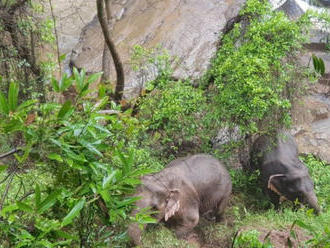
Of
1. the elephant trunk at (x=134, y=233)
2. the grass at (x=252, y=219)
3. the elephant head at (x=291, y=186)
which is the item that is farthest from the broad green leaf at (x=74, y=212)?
the elephant head at (x=291, y=186)

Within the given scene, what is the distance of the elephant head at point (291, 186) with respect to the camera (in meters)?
7.02

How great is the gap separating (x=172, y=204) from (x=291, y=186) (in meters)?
2.56

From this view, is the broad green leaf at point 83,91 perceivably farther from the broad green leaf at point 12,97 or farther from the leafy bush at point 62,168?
the broad green leaf at point 12,97

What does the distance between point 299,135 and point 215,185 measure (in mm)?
4358

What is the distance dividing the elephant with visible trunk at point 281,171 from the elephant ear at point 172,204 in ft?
7.09

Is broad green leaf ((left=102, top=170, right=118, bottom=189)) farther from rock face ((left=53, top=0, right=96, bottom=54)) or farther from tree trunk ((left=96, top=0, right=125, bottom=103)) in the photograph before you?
rock face ((left=53, top=0, right=96, bottom=54))

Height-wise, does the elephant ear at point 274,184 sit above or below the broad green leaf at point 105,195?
below

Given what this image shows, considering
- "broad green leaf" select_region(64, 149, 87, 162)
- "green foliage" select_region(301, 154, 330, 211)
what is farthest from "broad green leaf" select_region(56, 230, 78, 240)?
"green foliage" select_region(301, 154, 330, 211)

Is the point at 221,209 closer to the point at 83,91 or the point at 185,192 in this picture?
the point at 185,192

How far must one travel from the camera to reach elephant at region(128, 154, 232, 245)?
5.12 metres

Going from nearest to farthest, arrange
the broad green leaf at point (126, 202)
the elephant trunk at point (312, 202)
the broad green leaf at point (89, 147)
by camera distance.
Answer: the broad green leaf at point (89, 147) < the broad green leaf at point (126, 202) < the elephant trunk at point (312, 202)

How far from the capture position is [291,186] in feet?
23.2

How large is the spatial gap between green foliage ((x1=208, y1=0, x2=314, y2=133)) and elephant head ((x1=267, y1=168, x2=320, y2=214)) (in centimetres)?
83

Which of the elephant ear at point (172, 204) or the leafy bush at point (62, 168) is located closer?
the leafy bush at point (62, 168)
